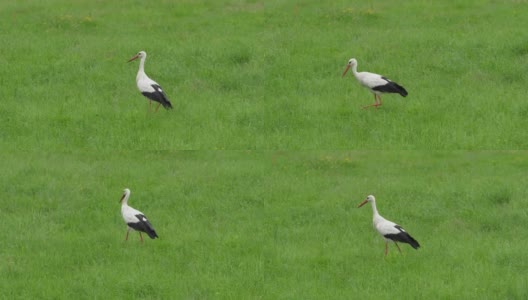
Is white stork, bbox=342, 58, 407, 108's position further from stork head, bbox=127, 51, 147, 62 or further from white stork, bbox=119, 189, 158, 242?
white stork, bbox=119, 189, 158, 242

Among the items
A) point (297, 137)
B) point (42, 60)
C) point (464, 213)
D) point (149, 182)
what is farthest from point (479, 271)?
point (42, 60)

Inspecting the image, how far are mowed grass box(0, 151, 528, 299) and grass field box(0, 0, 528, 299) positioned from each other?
0.05 meters

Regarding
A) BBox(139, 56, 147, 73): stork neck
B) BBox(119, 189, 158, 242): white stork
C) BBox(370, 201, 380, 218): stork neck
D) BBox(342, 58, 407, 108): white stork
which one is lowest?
BBox(119, 189, 158, 242): white stork

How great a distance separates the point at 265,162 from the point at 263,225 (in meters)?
3.49

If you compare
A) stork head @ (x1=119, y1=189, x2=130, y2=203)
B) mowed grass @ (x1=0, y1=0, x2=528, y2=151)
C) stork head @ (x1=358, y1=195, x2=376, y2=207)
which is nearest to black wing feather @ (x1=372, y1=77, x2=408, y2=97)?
mowed grass @ (x1=0, y1=0, x2=528, y2=151)

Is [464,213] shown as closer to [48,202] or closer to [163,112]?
[163,112]

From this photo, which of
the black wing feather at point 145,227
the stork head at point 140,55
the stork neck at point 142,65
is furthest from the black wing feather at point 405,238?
the stork head at point 140,55

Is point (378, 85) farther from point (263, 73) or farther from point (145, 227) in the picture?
point (145, 227)

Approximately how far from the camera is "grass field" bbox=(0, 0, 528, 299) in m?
16.4

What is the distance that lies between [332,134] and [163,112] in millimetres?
3579

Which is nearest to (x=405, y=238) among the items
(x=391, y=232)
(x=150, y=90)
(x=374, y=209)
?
(x=391, y=232)

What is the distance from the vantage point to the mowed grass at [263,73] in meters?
19.0

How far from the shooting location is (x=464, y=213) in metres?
19.5

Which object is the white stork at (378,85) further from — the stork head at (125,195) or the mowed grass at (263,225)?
the stork head at (125,195)
